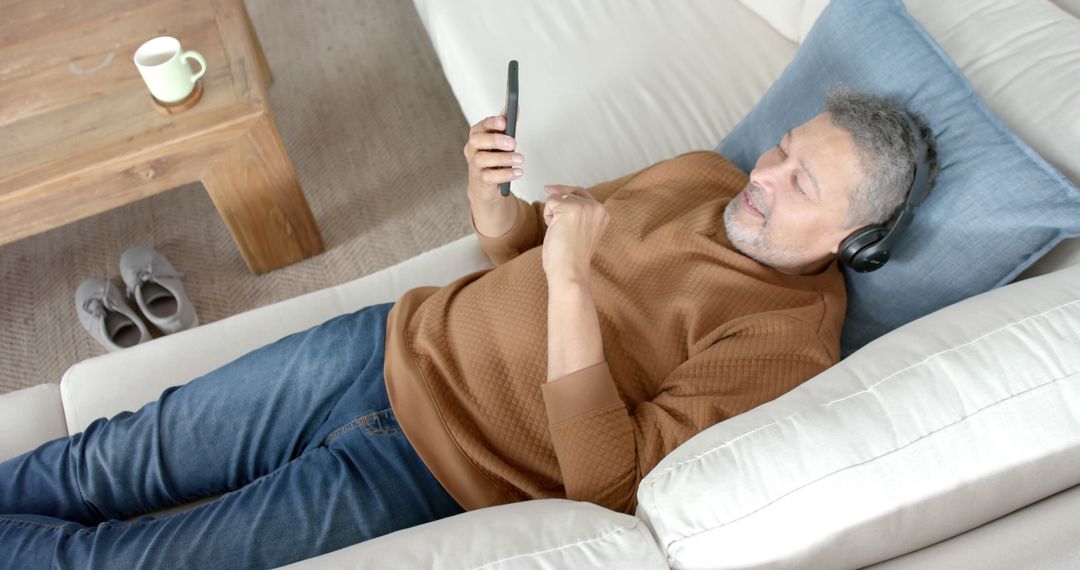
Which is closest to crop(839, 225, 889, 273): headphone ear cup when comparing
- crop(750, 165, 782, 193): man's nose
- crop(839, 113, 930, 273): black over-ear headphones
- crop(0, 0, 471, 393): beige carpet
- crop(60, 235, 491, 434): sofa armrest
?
crop(839, 113, 930, 273): black over-ear headphones

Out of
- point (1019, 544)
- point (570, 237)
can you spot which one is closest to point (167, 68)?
point (570, 237)

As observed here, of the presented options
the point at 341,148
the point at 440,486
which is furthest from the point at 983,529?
the point at 341,148

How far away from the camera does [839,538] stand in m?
0.85

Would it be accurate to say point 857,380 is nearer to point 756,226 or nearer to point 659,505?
point 659,505

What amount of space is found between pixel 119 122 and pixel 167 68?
209 millimetres

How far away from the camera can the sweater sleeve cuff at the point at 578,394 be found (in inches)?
43.0

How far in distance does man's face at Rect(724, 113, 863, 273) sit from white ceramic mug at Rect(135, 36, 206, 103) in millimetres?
1154

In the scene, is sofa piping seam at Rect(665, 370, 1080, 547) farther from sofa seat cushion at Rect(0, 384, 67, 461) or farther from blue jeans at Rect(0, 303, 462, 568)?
sofa seat cushion at Rect(0, 384, 67, 461)

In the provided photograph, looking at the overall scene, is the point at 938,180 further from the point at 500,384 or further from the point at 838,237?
the point at 500,384

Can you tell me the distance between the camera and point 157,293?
6.32ft

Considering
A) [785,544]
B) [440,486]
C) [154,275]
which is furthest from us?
[154,275]

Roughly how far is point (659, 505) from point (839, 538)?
20 centimetres

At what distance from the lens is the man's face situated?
46.9 inches

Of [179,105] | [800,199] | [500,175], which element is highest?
[179,105]
